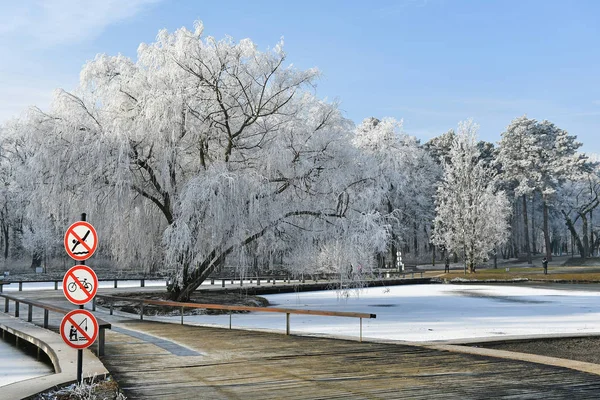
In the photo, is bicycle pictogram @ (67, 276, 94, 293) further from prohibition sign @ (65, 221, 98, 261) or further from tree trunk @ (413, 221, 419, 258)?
tree trunk @ (413, 221, 419, 258)

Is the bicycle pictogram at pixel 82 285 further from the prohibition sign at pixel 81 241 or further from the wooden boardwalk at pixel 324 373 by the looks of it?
the wooden boardwalk at pixel 324 373

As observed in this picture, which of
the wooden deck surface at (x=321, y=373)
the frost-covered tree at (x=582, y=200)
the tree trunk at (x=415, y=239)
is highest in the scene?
the frost-covered tree at (x=582, y=200)

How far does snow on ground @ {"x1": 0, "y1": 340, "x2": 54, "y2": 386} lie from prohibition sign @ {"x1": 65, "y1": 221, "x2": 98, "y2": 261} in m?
3.82

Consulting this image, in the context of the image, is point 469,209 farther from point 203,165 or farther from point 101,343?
point 101,343

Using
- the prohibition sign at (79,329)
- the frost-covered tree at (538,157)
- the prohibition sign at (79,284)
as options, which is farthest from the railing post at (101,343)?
the frost-covered tree at (538,157)

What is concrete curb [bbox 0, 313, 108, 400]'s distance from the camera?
23.5ft

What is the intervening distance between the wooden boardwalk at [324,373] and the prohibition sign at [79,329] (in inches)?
30.2

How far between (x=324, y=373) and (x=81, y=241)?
3.63 metres

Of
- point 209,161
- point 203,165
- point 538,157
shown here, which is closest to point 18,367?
point 203,165

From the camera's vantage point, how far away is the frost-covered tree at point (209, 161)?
787 inches

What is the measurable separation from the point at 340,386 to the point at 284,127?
50.2 feet

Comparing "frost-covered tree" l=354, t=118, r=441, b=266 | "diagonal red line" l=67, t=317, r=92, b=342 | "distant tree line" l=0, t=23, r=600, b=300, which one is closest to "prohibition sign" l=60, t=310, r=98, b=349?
"diagonal red line" l=67, t=317, r=92, b=342

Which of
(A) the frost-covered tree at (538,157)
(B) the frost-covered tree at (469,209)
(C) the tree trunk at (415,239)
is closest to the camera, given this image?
(B) the frost-covered tree at (469,209)

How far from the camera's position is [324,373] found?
8.29m
